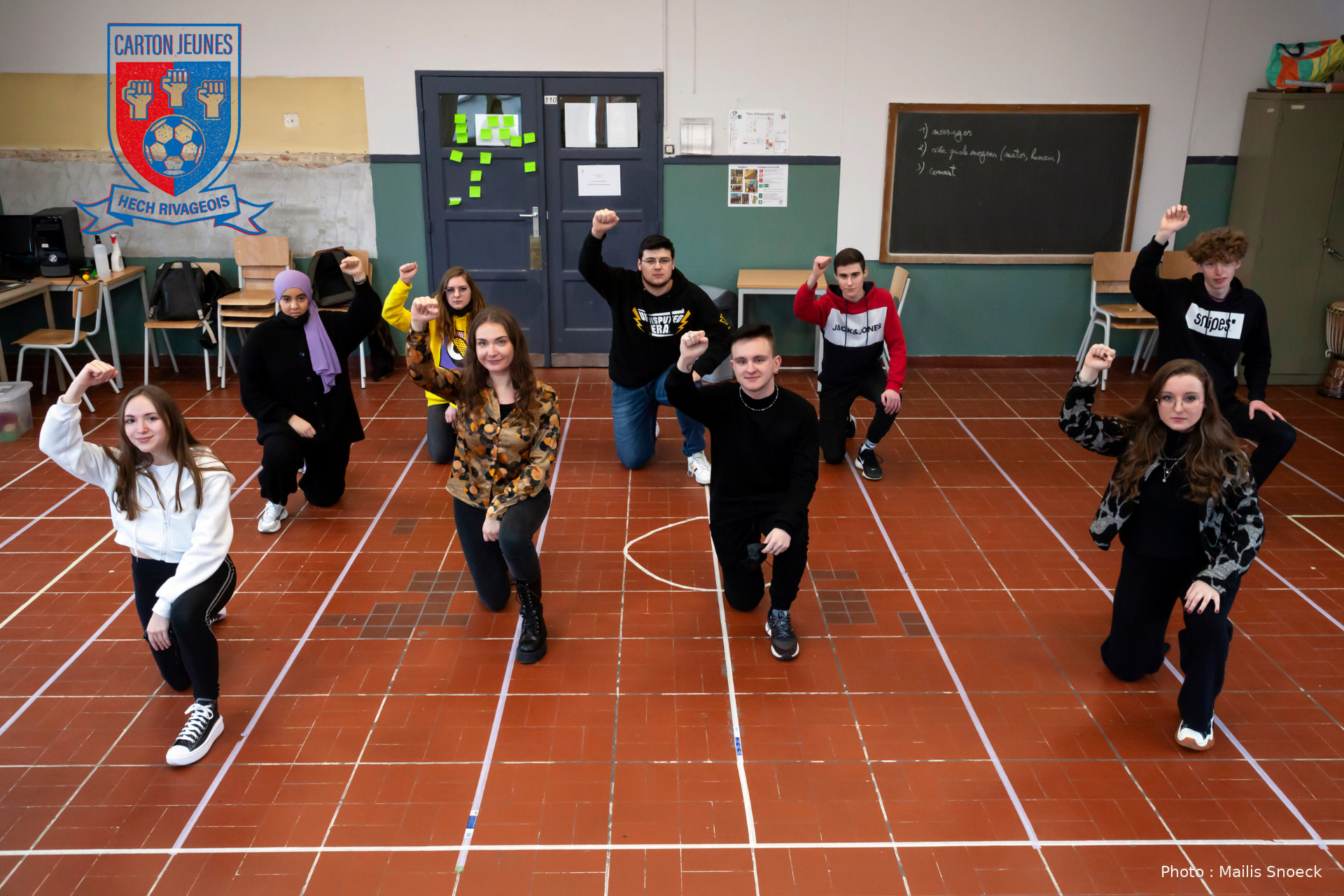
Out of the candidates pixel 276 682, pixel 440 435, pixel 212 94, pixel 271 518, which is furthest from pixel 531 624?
pixel 212 94

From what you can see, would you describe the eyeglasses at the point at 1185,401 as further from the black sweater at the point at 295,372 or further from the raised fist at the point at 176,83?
the raised fist at the point at 176,83


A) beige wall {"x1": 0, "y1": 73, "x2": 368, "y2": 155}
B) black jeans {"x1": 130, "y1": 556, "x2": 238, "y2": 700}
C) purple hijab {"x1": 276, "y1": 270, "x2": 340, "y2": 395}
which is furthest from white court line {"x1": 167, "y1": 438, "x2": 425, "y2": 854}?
beige wall {"x1": 0, "y1": 73, "x2": 368, "y2": 155}

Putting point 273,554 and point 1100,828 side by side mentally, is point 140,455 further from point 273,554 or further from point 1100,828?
point 1100,828

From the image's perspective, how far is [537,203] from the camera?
7.58 m

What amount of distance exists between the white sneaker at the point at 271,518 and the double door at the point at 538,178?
3.28 metres

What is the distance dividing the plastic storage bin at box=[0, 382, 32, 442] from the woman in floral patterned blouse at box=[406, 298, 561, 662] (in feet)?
12.5

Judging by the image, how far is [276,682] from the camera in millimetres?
3604

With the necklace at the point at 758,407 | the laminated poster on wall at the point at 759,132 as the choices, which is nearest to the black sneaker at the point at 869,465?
the necklace at the point at 758,407

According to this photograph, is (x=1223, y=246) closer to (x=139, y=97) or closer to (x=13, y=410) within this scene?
(x=13, y=410)

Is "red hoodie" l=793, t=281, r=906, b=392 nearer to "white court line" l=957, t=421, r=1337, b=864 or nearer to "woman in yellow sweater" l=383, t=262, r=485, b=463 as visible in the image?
"white court line" l=957, t=421, r=1337, b=864

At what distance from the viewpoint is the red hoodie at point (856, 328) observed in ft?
18.2

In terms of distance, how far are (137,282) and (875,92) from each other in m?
5.96

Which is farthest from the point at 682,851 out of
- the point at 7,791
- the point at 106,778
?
the point at 7,791

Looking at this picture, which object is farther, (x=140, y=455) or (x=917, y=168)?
(x=917, y=168)
